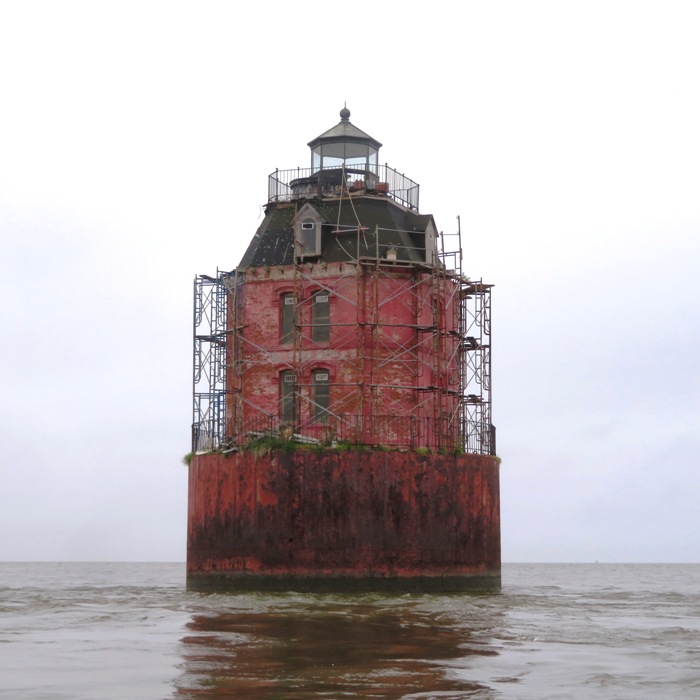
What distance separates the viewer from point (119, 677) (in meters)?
19.3

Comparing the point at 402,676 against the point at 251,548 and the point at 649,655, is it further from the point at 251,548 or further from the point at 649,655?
the point at 251,548

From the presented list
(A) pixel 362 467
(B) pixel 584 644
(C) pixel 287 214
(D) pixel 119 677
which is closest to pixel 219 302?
(C) pixel 287 214

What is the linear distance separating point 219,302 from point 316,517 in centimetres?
1016

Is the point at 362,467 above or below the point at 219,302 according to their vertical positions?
below

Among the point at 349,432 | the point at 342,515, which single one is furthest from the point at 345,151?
the point at 342,515

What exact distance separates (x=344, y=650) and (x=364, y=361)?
64.2 ft

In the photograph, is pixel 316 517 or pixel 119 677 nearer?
pixel 119 677

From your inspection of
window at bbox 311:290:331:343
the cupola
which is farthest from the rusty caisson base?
the cupola

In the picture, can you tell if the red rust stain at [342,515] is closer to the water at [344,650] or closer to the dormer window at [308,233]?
the water at [344,650]

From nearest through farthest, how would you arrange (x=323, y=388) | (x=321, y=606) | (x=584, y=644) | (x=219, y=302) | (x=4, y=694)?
(x=4, y=694) < (x=584, y=644) < (x=321, y=606) < (x=323, y=388) < (x=219, y=302)

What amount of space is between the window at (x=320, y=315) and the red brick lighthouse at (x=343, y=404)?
5 cm

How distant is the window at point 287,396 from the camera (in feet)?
140

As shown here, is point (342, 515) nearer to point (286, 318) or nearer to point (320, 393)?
point (320, 393)

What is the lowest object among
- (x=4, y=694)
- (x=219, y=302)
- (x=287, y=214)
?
(x=4, y=694)
